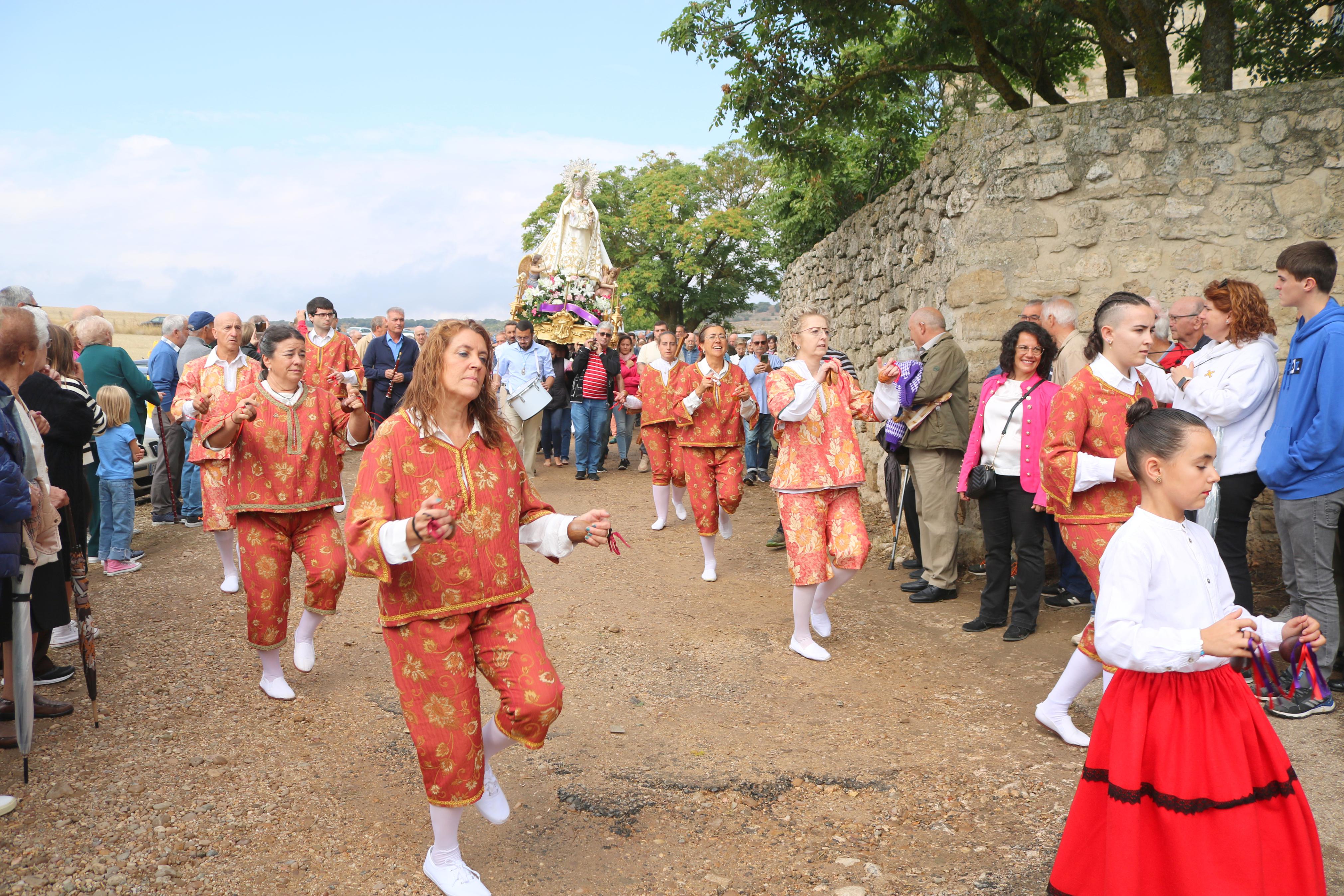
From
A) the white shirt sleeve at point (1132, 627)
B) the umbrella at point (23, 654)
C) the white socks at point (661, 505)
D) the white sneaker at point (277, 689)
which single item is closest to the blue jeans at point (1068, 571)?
the white shirt sleeve at point (1132, 627)

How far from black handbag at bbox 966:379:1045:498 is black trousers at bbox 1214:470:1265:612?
46.5 inches

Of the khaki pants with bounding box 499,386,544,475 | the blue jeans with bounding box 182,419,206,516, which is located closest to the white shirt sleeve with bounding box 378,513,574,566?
the blue jeans with bounding box 182,419,206,516

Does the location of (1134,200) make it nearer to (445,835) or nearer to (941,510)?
(941,510)

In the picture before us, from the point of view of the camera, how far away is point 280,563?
461 centimetres

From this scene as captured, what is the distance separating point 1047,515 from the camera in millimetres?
5961

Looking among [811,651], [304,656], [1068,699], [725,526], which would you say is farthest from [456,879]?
[725,526]

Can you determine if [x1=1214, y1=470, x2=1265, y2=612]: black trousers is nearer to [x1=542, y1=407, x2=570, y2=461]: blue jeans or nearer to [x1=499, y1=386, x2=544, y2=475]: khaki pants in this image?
[x1=499, y1=386, x2=544, y2=475]: khaki pants

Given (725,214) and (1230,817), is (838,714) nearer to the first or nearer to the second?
(1230,817)

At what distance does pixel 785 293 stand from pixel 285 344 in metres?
11.6

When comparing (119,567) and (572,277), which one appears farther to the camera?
(572,277)

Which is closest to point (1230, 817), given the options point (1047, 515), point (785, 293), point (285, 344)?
point (1047, 515)

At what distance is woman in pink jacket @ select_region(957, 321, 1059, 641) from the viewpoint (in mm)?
5500

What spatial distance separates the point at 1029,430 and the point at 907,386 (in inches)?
57.4

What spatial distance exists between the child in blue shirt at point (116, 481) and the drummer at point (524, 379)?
4.16 m
